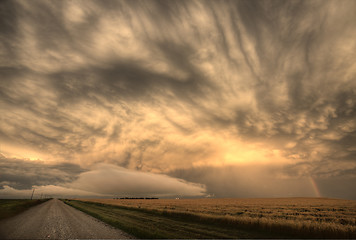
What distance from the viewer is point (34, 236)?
14.6 meters

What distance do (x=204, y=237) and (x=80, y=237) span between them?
385 inches

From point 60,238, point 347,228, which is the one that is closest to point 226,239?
point 347,228

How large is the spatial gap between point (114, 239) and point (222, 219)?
45.1 ft

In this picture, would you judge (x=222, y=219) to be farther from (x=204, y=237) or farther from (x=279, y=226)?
(x=204, y=237)

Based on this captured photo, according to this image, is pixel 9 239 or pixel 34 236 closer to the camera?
pixel 9 239

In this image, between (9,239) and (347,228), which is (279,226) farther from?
(9,239)

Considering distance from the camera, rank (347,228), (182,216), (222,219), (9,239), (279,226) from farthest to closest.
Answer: (182,216) < (222,219) < (279,226) < (347,228) < (9,239)

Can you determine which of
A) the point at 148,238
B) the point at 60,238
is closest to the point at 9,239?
the point at 60,238

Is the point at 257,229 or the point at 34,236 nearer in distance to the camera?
the point at 34,236

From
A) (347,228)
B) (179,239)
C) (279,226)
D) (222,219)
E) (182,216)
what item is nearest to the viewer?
(179,239)

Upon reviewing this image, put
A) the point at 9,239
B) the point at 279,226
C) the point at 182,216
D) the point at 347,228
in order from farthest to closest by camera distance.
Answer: the point at 182,216
the point at 279,226
the point at 347,228
the point at 9,239

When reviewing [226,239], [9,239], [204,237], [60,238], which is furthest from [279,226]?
[9,239]

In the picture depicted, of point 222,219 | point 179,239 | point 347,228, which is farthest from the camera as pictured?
point 222,219

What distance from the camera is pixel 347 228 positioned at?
53.7 feet
